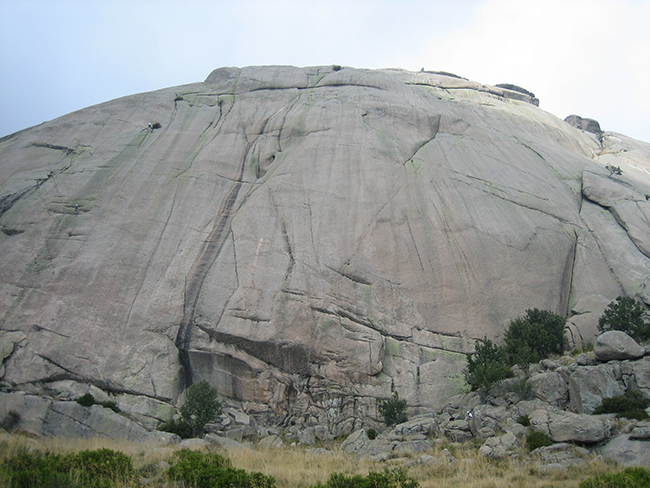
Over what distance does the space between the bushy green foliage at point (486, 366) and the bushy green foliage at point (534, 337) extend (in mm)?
695

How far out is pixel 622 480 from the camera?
1038 cm

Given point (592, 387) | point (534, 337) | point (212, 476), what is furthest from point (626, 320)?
point (212, 476)

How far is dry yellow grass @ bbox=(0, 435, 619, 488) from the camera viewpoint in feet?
40.1

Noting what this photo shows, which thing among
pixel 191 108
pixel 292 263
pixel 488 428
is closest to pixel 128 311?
pixel 292 263

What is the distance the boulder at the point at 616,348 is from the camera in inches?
699

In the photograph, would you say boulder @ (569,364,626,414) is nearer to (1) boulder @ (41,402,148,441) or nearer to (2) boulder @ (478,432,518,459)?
(2) boulder @ (478,432,518,459)

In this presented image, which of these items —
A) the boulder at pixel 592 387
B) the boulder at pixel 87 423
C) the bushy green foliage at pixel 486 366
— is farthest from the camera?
the bushy green foliage at pixel 486 366

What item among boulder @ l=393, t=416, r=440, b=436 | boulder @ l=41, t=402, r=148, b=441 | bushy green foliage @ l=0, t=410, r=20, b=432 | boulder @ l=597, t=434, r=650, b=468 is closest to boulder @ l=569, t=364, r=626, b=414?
boulder @ l=597, t=434, r=650, b=468

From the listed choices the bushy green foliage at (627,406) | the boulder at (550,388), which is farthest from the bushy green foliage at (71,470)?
the bushy green foliage at (627,406)

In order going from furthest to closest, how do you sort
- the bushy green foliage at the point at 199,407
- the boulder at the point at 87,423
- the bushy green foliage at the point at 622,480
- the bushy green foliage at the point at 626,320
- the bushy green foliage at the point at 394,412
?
the bushy green foliage at the point at 626,320, the bushy green foliage at the point at 394,412, the bushy green foliage at the point at 199,407, the boulder at the point at 87,423, the bushy green foliage at the point at 622,480

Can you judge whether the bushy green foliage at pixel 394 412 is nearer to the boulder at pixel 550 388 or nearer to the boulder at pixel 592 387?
the boulder at pixel 550 388

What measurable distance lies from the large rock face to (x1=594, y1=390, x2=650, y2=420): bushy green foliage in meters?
6.26

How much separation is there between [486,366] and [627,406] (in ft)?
17.8

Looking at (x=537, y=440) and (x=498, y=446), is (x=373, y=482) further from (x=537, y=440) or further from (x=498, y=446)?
(x=537, y=440)
